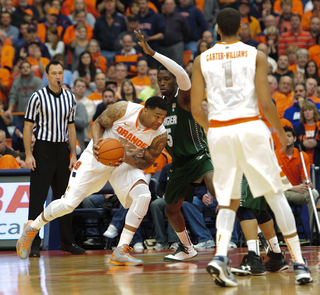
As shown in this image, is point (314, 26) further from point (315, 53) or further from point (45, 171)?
point (45, 171)

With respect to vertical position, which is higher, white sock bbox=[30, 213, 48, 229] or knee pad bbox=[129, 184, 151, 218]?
knee pad bbox=[129, 184, 151, 218]

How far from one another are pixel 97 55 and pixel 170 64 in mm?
7958

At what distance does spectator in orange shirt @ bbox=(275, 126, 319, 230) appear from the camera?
322 inches

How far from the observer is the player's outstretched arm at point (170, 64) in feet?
17.0

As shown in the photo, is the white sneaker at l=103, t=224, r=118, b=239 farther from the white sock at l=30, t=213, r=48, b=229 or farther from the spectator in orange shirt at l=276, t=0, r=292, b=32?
the spectator in orange shirt at l=276, t=0, r=292, b=32

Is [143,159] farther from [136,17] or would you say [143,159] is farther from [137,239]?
[136,17]

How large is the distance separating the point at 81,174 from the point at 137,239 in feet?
9.06

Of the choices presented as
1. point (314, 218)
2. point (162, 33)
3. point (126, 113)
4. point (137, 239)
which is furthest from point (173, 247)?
point (162, 33)

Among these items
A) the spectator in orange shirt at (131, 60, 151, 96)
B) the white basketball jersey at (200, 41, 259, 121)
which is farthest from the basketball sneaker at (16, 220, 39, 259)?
the spectator in orange shirt at (131, 60, 151, 96)

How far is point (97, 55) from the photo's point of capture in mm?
12875

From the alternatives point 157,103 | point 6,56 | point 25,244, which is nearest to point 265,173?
point 157,103

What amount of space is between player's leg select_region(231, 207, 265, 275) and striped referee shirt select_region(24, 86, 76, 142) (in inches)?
141

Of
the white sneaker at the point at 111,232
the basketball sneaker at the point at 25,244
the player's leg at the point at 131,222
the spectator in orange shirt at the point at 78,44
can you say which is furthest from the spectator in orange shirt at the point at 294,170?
the spectator in orange shirt at the point at 78,44

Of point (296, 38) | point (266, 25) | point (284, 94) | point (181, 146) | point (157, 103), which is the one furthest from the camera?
point (266, 25)
